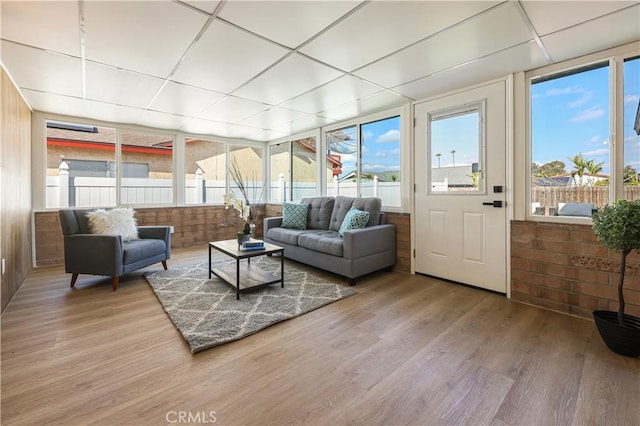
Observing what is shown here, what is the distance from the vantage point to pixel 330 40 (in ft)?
7.11

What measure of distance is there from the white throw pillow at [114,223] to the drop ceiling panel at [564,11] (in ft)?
14.2

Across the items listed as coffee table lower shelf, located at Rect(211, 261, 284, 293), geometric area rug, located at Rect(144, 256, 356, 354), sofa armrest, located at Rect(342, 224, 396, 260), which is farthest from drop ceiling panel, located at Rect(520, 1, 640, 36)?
coffee table lower shelf, located at Rect(211, 261, 284, 293)

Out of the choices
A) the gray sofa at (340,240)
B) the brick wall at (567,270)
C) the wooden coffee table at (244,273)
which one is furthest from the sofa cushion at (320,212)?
the brick wall at (567,270)

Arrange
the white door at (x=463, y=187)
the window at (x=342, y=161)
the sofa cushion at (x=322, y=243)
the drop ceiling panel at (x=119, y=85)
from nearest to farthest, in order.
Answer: the drop ceiling panel at (x=119, y=85) < the white door at (x=463, y=187) < the sofa cushion at (x=322, y=243) < the window at (x=342, y=161)

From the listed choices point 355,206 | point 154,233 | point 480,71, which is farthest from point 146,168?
point 480,71

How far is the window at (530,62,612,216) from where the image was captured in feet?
7.72

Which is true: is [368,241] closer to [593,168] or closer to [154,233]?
[593,168]

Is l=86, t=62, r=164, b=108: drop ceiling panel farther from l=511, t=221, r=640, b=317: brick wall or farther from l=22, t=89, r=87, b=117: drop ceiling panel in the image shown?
l=511, t=221, r=640, b=317: brick wall

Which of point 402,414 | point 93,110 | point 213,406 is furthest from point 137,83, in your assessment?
point 402,414

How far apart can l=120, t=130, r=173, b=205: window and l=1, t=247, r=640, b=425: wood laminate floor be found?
2767mm

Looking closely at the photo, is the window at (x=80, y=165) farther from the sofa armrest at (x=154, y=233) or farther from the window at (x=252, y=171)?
the window at (x=252, y=171)

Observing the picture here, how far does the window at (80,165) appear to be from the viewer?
424 centimetres

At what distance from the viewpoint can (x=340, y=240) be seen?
11.0 ft

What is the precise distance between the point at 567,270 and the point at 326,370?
2351 mm
